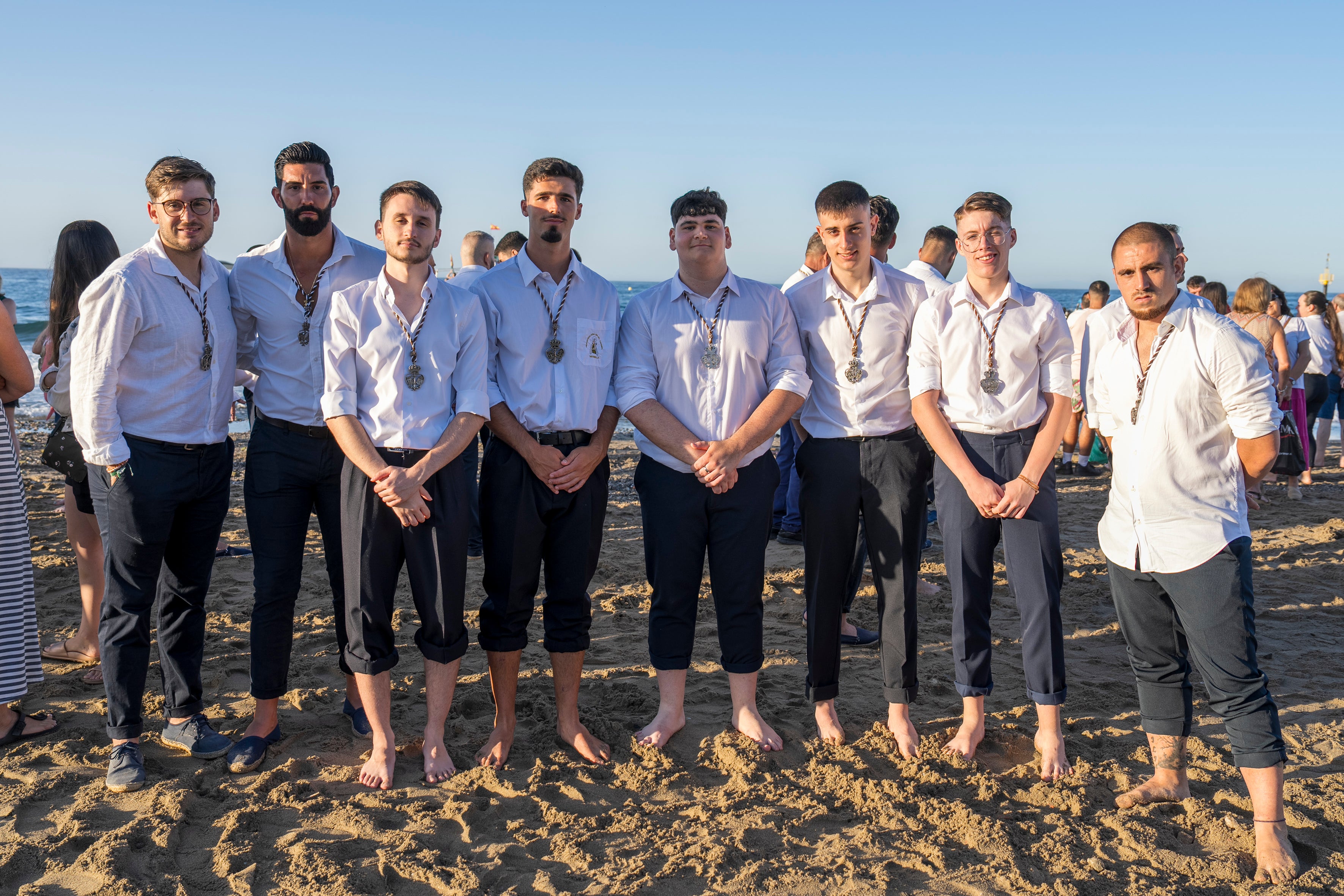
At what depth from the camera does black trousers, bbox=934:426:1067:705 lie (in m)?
3.61

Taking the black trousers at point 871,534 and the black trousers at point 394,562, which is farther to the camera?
the black trousers at point 871,534

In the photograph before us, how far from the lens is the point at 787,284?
5051 millimetres

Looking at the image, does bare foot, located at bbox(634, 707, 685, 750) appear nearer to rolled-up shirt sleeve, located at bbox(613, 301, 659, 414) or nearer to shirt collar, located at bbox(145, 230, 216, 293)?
rolled-up shirt sleeve, located at bbox(613, 301, 659, 414)

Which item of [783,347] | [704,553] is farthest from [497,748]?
[783,347]

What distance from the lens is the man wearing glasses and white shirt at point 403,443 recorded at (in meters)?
3.48

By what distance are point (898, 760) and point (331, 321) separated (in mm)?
2958

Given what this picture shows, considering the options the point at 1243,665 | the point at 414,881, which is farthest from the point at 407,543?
the point at 1243,665

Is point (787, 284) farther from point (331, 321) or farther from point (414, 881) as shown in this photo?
point (414, 881)

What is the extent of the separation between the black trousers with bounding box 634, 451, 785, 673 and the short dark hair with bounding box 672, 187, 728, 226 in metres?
1.08

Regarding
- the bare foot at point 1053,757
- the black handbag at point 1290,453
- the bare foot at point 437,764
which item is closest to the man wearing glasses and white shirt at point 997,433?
the bare foot at point 1053,757

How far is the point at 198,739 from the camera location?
3742 millimetres

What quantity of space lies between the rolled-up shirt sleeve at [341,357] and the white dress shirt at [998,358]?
230 centimetres

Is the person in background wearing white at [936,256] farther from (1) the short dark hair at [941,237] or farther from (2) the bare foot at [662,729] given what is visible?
(2) the bare foot at [662,729]

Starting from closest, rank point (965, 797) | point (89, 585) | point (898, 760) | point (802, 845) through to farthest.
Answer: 1. point (802, 845)
2. point (965, 797)
3. point (898, 760)
4. point (89, 585)
